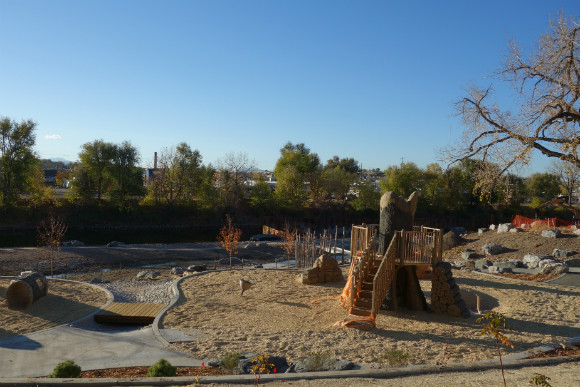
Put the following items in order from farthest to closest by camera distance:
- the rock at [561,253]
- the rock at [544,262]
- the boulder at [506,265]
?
the rock at [561,253] → the boulder at [506,265] → the rock at [544,262]

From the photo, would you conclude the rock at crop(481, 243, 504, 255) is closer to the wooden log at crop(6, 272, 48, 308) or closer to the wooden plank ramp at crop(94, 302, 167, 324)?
the wooden plank ramp at crop(94, 302, 167, 324)

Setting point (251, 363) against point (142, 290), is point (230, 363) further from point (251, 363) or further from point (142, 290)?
point (142, 290)

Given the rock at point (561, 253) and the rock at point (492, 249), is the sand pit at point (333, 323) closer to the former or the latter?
the rock at point (561, 253)

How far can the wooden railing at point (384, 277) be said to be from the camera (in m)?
11.7

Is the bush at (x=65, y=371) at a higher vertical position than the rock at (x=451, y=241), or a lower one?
lower

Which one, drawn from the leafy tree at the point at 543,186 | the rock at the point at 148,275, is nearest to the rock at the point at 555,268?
the rock at the point at 148,275

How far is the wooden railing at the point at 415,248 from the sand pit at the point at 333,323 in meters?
1.59

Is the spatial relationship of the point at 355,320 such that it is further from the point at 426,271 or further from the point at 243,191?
the point at 243,191

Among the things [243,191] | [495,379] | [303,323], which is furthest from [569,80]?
[243,191]

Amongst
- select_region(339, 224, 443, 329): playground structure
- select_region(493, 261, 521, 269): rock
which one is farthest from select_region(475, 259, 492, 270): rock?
select_region(339, 224, 443, 329): playground structure

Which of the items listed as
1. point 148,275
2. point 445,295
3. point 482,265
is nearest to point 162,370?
point 445,295

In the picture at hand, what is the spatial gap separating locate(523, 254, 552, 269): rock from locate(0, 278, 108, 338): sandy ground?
19202mm

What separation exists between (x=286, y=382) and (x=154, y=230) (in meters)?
49.1

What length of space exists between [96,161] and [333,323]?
A: 50141 millimetres
